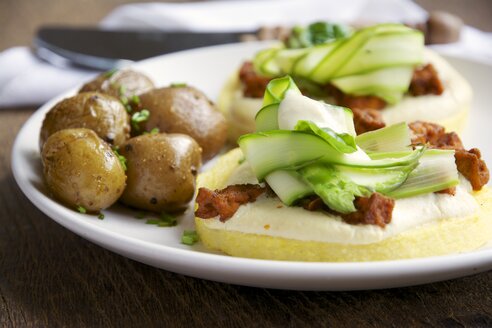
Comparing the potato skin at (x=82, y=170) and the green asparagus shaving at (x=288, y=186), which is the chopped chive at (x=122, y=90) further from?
the green asparagus shaving at (x=288, y=186)

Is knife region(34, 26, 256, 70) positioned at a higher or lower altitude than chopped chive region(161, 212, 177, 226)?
lower

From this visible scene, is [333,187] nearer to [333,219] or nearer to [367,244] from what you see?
[333,219]

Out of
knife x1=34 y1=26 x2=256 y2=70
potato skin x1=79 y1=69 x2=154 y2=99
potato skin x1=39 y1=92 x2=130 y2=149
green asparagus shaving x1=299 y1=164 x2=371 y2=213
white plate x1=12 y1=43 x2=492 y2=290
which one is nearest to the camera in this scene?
white plate x1=12 y1=43 x2=492 y2=290

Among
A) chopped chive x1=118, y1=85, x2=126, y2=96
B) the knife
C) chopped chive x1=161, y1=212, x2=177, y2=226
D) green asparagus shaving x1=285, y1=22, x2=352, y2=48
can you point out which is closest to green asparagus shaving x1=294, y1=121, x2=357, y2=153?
chopped chive x1=161, y1=212, x2=177, y2=226

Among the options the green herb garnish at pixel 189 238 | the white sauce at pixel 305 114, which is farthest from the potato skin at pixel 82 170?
the white sauce at pixel 305 114

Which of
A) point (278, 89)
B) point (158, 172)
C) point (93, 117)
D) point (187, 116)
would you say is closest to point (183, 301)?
point (158, 172)

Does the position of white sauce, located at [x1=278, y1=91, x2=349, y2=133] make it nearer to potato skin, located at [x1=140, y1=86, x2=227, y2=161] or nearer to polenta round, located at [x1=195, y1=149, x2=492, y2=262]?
polenta round, located at [x1=195, y1=149, x2=492, y2=262]

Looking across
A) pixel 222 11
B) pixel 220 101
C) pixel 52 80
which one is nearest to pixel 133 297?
pixel 220 101
